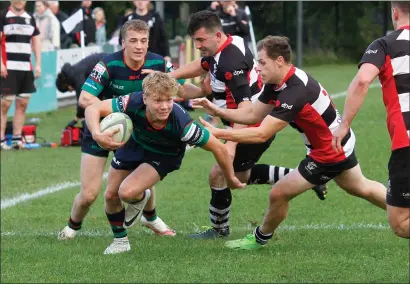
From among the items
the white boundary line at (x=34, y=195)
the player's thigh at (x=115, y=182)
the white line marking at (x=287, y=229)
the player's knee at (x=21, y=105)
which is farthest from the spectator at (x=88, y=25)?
the player's thigh at (x=115, y=182)

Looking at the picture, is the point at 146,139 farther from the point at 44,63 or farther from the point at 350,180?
the point at 44,63

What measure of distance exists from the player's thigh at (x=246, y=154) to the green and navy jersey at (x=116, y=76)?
0.98 m

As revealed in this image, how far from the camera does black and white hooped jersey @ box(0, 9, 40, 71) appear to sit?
15.7 meters

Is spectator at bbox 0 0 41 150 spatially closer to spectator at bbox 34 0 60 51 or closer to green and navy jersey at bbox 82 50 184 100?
spectator at bbox 34 0 60 51

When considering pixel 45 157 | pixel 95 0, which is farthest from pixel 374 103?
pixel 95 0

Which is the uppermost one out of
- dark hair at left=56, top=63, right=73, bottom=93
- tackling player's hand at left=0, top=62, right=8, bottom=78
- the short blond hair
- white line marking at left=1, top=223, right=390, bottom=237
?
the short blond hair

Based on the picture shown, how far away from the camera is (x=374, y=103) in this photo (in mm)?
21109

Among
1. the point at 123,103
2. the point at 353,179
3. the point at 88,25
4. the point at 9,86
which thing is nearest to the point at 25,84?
the point at 9,86

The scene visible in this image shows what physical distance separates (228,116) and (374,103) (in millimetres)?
13476

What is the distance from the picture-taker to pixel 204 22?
8.70m

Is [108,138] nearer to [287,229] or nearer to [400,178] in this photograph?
[400,178]

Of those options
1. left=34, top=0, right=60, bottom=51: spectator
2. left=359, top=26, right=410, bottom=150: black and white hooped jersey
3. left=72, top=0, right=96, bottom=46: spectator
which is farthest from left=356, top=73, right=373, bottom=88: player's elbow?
left=72, top=0, right=96, bottom=46: spectator

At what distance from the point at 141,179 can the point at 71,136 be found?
767cm

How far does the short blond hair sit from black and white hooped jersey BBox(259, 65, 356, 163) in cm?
77
